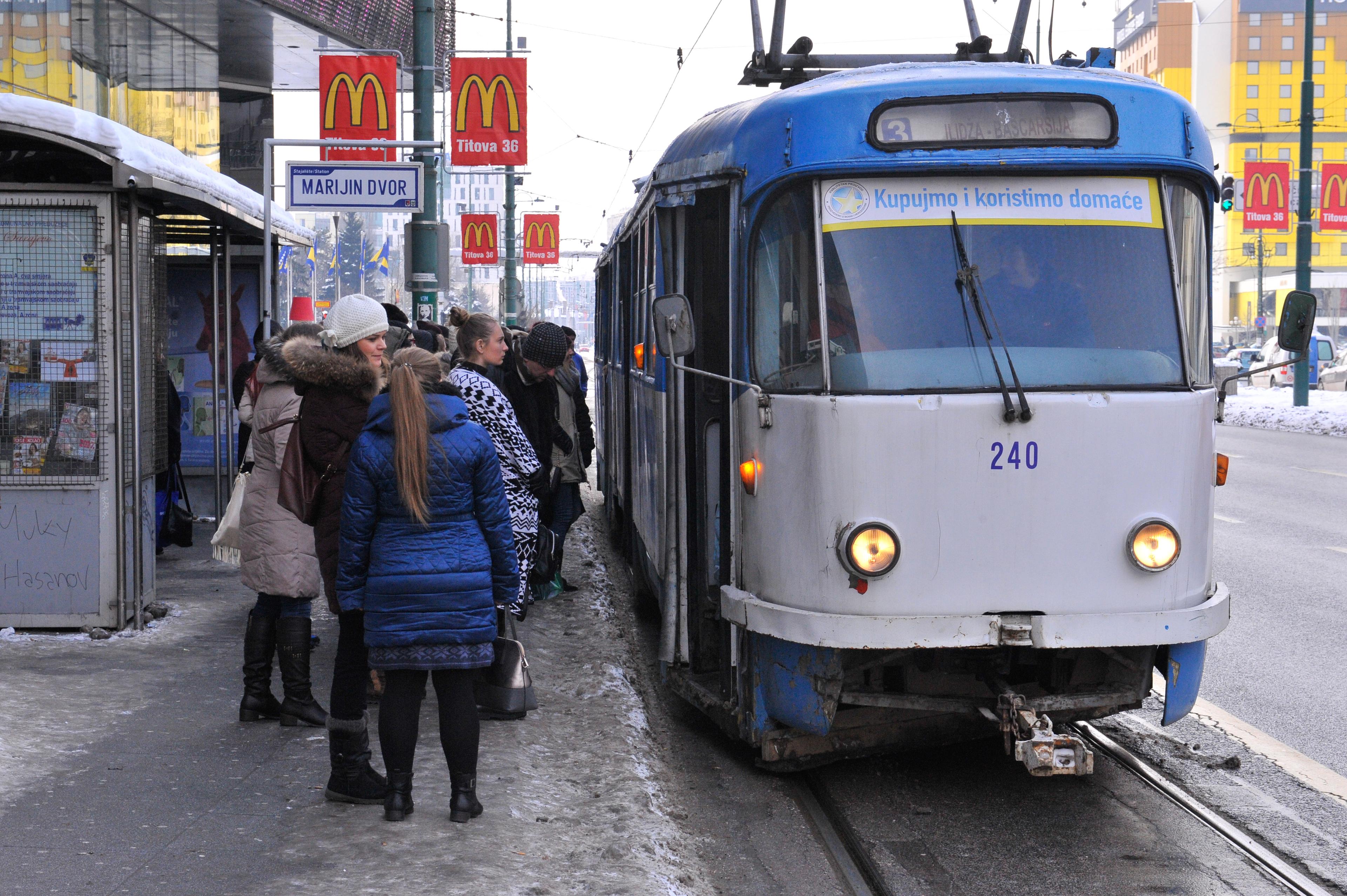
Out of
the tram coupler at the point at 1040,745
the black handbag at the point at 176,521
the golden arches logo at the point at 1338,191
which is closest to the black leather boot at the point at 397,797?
the tram coupler at the point at 1040,745

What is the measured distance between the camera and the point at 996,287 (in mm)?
5352

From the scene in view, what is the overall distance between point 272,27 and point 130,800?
13.5 meters

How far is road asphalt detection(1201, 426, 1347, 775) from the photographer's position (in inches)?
278

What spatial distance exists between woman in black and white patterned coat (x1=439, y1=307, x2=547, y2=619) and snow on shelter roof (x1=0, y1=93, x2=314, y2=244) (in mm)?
1963

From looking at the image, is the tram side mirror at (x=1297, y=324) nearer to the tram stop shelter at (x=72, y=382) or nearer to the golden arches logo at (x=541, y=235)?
the tram stop shelter at (x=72, y=382)

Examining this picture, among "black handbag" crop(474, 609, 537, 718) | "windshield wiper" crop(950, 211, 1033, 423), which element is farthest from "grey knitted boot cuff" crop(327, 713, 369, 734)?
"windshield wiper" crop(950, 211, 1033, 423)

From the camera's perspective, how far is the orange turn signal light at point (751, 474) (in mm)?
5598

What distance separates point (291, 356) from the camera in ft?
17.7

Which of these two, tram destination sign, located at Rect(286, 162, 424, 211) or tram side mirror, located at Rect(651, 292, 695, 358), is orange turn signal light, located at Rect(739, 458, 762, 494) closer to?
tram side mirror, located at Rect(651, 292, 695, 358)

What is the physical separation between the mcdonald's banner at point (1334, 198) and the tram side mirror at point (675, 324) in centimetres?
3399


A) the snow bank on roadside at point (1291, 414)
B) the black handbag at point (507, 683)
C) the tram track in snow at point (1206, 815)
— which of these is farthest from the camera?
the snow bank on roadside at point (1291, 414)

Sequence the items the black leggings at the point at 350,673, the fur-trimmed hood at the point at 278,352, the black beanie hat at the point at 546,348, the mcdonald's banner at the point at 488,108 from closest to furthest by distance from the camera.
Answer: the black leggings at the point at 350,673, the fur-trimmed hood at the point at 278,352, the black beanie hat at the point at 546,348, the mcdonald's banner at the point at 488,108

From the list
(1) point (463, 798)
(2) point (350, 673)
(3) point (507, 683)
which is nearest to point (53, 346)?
(3) point (507, 683)

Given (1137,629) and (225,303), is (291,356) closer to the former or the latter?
(1137,629)
